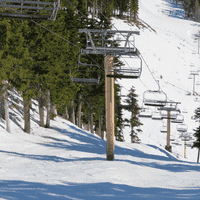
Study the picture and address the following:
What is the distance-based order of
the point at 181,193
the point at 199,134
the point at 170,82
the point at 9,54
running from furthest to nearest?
the point at 170,82, the point at 199,134, the point at 9,54, the point at 181,193

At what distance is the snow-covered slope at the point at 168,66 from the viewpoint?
67938mm

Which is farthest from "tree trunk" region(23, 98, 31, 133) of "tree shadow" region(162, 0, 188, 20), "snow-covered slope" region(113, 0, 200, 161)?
"tree shadow" region(162, 0, 188, 20)

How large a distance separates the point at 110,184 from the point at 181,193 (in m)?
2.25

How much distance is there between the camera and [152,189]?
30.6 feet

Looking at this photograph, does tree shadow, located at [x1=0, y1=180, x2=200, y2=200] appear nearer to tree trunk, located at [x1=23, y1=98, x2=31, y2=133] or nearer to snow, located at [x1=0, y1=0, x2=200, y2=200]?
snow, located at [x1=0, y1=0, x2=200, y2=200]

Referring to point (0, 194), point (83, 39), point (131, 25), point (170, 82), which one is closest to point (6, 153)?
point (0, 194)

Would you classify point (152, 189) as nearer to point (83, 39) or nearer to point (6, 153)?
point (6, 153)

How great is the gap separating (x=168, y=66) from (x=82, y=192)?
3684 inches

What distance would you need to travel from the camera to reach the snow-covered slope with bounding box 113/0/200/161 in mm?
67938

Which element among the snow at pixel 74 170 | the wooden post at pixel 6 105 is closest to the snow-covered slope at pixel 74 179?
the snow at pixel 74 170

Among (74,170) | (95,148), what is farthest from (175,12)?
(74,170)

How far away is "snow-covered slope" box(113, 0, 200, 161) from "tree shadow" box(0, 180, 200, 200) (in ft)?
166

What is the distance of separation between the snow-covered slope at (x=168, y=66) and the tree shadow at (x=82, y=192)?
50557 mm

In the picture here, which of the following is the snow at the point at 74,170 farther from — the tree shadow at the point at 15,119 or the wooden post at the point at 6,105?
the wooden post at the point at 6,105
